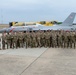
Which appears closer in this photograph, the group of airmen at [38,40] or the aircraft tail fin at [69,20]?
the group of airmen at [38,40]

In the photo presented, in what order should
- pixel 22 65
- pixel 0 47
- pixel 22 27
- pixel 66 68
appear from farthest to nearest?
1. pixel 22 27
2. pixel 0 47
3. pixel 22 65
4. pixel 66 68

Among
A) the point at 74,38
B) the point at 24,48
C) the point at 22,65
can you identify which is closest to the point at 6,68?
the point at 22,65

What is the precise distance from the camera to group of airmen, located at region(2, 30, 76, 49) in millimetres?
15172

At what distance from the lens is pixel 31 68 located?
8688 mm

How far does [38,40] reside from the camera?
15484mm

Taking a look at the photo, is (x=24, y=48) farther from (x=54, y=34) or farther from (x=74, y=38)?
(x=74, y=38)

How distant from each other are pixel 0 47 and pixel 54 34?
12.5ft

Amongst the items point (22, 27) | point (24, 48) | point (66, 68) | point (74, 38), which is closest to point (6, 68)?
point (66, 68)

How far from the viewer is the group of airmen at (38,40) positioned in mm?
15172

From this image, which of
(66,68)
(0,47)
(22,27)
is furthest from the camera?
(22,27)

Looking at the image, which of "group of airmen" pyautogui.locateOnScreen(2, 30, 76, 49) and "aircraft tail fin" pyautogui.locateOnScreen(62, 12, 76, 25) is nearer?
"group of airmen" pyautogui.locateOnScreen(2, 30, 76, 49)

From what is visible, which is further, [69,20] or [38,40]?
[69,20]

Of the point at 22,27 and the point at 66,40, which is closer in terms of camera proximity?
the point at 66,40

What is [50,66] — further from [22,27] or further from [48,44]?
[22,27]
